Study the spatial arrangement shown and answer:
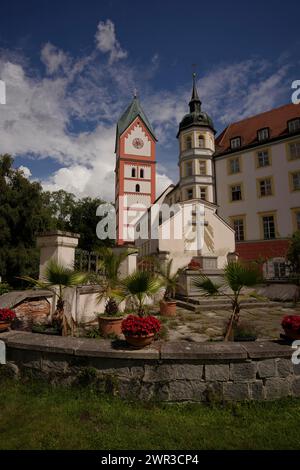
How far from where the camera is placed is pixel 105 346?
12.3 ft

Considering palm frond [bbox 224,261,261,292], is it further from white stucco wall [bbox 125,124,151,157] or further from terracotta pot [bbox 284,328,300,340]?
white stucco wall [bbox 125,124,151,157]

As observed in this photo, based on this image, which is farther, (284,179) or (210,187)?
(210,187)

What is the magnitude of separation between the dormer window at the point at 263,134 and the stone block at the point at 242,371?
24.1 metres

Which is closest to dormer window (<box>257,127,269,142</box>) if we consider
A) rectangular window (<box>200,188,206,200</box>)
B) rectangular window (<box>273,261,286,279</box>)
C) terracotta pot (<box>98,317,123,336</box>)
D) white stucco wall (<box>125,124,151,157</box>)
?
rectangular window (<box>200,188,206,200</box>)

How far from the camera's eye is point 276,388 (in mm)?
3549

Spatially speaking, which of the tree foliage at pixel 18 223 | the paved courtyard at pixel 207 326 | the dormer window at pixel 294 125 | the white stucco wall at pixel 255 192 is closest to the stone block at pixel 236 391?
the paved courtyard at pixel 207 326

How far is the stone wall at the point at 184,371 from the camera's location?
3465mm

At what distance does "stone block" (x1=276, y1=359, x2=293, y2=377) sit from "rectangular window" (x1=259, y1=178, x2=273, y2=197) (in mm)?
21423

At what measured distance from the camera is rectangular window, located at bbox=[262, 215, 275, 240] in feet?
72.0

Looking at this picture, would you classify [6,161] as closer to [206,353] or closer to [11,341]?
[11,341]

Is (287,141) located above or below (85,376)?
above

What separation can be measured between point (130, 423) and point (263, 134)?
25860mm

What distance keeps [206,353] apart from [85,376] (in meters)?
1.72
